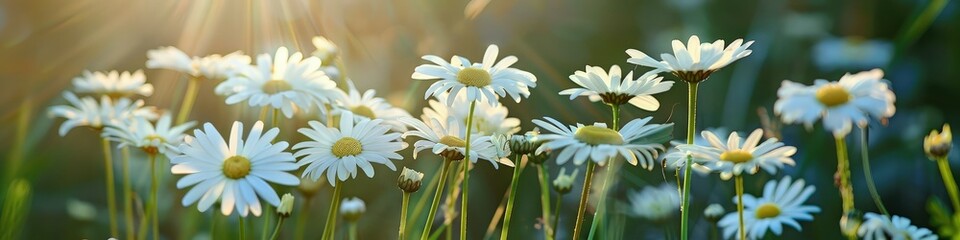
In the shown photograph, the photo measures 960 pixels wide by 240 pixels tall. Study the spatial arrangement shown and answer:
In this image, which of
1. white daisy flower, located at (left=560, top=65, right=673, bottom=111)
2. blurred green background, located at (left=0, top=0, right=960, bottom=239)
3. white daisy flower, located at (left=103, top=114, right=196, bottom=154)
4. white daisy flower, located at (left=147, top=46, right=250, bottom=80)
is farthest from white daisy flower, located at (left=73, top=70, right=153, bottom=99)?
white daisy flower, located at (left=560, top=65, right=673, bottom=111)

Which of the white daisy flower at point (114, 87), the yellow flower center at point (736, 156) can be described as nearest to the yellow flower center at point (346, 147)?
the yellow flower center at point (736, 156)

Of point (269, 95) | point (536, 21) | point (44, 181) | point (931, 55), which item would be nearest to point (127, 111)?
point (269, 95)

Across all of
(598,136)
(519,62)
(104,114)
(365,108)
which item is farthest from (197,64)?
(519,62)

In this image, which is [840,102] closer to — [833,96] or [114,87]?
[833,96]

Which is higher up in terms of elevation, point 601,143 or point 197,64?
point 197,64

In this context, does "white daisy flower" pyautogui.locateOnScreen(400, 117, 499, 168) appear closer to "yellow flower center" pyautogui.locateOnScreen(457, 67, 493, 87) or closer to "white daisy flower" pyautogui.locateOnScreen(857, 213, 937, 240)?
"yellow flower center" pyautogui.locateOnScreen(457, 67, 493, 87)

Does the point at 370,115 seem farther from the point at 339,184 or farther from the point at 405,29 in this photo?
the point at 405,29

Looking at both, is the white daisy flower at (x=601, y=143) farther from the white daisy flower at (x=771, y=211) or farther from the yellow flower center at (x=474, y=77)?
the white daisy flower at (x=771, y=211)
